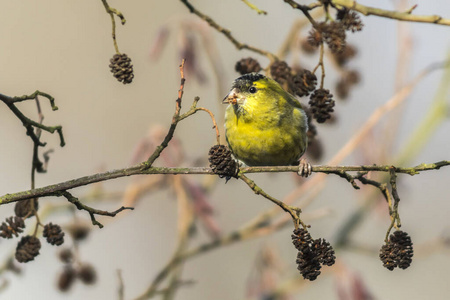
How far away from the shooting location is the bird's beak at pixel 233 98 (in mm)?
3056

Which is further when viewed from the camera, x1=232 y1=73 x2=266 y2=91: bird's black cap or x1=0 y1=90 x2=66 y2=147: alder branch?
x1=232 y1=73 x2=266 y2=91: bird's black cap

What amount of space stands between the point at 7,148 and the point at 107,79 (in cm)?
128

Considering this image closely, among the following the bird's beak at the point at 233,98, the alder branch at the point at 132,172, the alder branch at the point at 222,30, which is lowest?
the alder branch at the point at 132,172

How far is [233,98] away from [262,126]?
203 mm

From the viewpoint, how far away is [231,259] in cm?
704

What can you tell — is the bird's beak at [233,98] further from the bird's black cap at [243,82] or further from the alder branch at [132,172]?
the alder branch at [132,172]

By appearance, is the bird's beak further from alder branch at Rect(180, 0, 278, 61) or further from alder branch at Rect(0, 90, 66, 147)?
alder branch at Rect(0, 90, 66, 147)

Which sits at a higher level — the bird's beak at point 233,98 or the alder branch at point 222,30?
the bird's beak at point 233,98

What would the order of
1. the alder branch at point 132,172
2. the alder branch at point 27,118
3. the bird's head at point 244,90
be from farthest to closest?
the bird's head at point 244,90 < the alder branch at point 27,118 < the alder branch at point 132,172

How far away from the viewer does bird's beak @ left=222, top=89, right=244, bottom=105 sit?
10.0ft

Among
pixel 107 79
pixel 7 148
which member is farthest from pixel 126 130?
pixel 7 148

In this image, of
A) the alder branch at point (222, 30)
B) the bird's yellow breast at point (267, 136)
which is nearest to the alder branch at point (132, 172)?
the alder branch at point (222, 30)

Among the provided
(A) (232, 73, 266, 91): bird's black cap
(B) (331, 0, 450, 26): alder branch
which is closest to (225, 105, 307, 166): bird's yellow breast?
(A) (232, 73, 266, 91): bird's black cap

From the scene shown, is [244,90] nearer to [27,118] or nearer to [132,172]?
[27,118]
